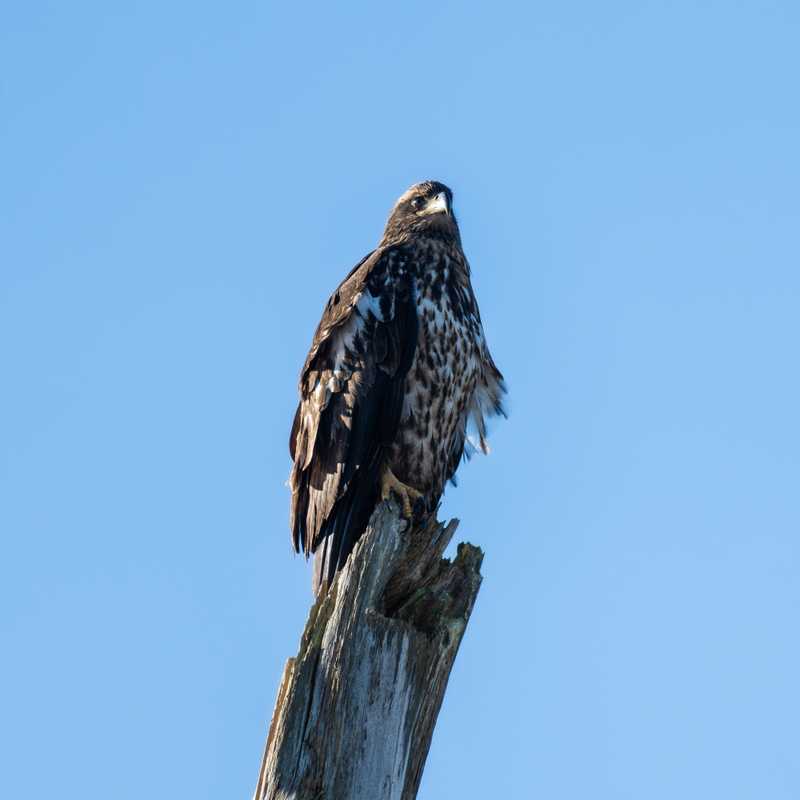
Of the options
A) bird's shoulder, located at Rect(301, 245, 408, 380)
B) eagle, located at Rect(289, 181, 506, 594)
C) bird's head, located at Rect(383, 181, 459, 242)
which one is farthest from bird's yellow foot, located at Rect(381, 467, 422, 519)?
bird's head, located at Rect(383, 181, 459, 242)

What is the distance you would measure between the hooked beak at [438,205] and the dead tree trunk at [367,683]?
151 inches

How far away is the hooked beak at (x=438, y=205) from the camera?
837 cm

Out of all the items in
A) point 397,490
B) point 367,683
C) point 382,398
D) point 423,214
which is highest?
point 423,214

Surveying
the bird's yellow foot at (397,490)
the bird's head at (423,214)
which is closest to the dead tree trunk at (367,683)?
the bird's yellow foot at (397,490)

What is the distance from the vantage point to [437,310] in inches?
287

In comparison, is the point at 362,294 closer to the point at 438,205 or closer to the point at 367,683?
the point at 438,205

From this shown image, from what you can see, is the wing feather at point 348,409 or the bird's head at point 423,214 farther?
the bird's head at point 423,214

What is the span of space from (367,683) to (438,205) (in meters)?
4.60

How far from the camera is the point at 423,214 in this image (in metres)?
8.41

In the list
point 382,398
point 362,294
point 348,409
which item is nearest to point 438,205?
point 362,294

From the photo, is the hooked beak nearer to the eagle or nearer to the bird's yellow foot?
the eagle

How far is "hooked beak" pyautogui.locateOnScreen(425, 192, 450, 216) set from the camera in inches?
329

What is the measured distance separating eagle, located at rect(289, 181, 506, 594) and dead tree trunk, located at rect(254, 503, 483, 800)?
1.69 metres

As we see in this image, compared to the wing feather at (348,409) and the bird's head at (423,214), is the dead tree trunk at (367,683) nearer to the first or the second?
the wing feather at (348,409)
